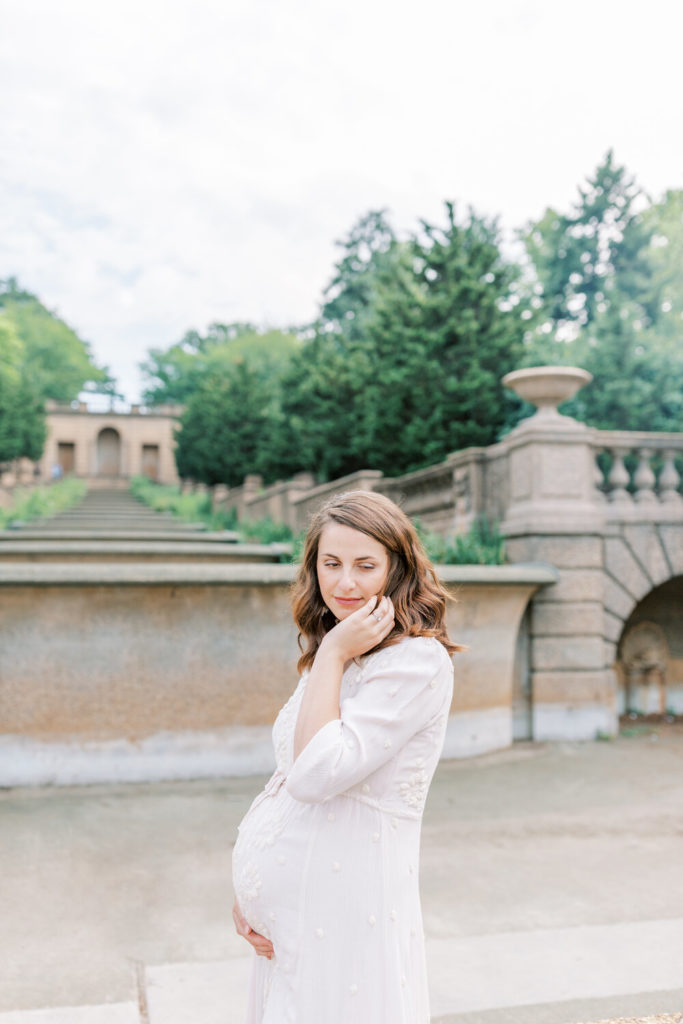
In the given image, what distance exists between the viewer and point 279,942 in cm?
171

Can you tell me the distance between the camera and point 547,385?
775 centimetres

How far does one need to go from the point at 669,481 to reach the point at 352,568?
732cm

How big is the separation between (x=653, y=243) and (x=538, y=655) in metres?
29.3

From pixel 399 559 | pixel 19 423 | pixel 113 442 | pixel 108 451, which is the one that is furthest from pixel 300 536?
pixel 108 451

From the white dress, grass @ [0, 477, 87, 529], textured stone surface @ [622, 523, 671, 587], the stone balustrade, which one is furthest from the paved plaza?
grass @ [0, 477, 87, 529]

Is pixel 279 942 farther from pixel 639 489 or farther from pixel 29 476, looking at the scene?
pixel 29 476

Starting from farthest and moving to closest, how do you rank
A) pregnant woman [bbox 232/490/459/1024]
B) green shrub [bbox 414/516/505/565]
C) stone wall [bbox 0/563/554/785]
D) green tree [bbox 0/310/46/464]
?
green tree [bbox 0/310/46/464], green shrub [bbox 414/516/505/565], stone wall [bbox 0/563/554/785], pregnant woman [bbox 232/490/459/1024]

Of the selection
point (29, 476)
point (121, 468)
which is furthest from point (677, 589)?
point (121, 468)

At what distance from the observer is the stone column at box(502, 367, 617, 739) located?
767 centimetres

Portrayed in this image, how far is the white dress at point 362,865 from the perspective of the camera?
1631 mm

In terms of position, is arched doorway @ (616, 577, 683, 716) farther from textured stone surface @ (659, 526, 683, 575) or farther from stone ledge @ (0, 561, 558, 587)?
stone ledge @ (0, 561, 558, 587)

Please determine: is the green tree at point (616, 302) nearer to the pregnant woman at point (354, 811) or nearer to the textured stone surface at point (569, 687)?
the textured stone surface at point (569, 687)

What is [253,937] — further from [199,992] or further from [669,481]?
[669,481]

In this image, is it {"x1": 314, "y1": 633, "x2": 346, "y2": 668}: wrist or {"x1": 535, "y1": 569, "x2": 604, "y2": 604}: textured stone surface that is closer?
{"x1": 314, "y1": 633, "x2": 346, "y2": 668}: wrist
